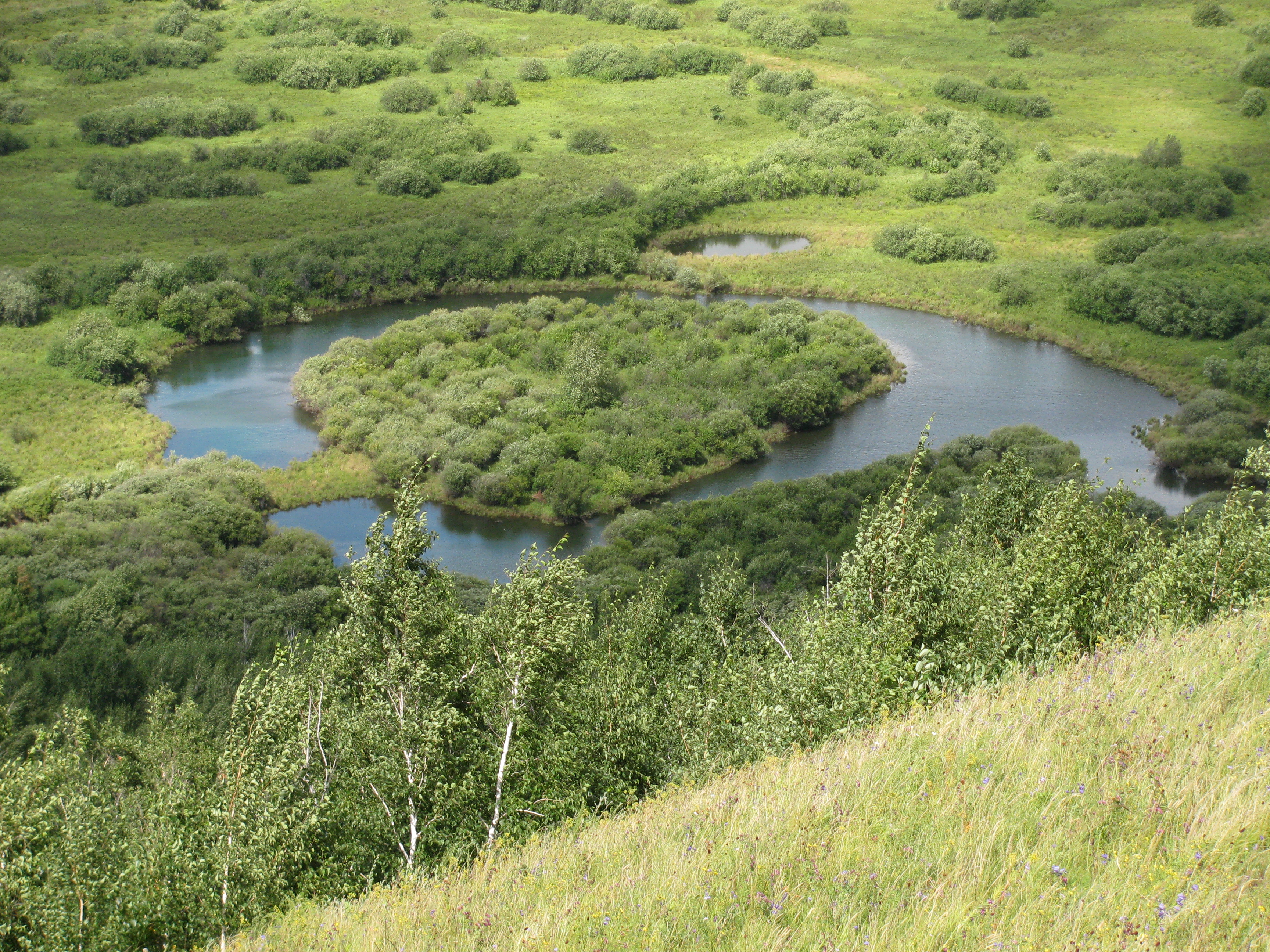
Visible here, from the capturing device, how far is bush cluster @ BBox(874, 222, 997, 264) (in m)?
84.0

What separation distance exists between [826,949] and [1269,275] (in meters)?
78.1

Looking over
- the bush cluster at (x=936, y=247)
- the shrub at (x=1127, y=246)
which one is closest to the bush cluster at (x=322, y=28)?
the bush cluster at (x=936, y=247)

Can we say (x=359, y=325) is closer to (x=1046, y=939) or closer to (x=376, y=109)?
(x=376, y=109)

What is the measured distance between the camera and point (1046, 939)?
26.6ft

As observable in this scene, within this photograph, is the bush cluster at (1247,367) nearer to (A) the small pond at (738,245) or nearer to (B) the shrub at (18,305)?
→ (A) the small pond at (738,245)

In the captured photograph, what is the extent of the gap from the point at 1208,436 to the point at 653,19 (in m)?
109

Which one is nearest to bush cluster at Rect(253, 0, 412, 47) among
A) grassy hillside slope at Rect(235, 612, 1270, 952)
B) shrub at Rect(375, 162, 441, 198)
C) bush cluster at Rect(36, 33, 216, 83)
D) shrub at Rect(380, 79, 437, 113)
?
bush cluster at Rect(36, 33, 216, 83)

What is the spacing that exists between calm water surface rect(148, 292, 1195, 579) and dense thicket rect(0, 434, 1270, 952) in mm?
31279

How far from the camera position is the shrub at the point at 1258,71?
366 ft

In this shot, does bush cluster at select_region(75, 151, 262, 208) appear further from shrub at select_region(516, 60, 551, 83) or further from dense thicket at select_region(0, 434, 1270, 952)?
dense thicket at select_region(0, 434, 1270, 952)

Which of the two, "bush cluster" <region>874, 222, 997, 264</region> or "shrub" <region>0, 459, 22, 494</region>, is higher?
"bush cluster" <region>874, 222, 997, 264</region>

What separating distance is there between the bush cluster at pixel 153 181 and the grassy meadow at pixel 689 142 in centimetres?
108

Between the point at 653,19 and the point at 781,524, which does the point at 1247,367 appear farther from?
the point at 653,19

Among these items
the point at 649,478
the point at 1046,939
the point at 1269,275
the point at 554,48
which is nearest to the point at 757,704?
the point at 1046,939
